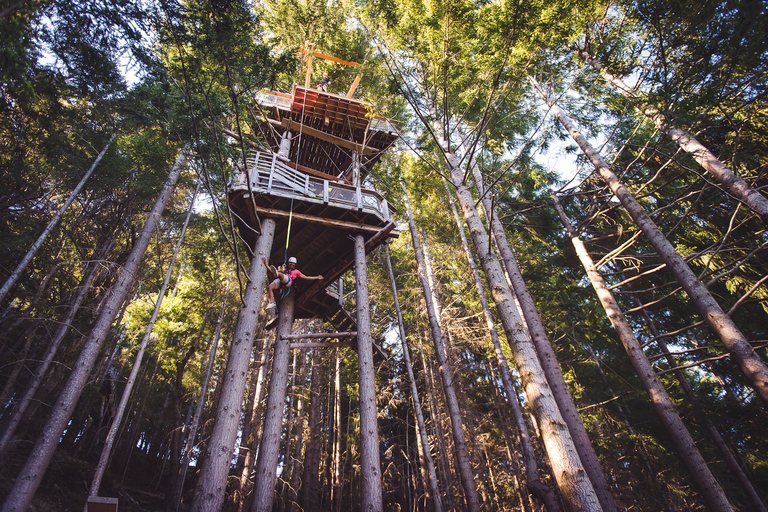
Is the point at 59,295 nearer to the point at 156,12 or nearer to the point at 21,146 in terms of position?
the point at 21,146

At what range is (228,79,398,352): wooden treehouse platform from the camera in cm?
763

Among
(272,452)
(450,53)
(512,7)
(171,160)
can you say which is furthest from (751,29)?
(171,160)

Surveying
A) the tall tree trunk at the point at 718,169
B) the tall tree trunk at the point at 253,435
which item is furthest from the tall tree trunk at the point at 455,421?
the tall tree trunk at the point at 718,169

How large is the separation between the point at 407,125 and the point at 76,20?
10.8 metres

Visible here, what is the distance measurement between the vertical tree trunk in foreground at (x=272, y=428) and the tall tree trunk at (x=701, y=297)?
7.45 metres

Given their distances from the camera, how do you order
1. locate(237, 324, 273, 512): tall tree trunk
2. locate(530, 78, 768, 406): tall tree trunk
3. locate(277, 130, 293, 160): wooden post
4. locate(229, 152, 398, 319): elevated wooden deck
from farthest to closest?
locate(237, 324, 273, 512): tall tree trunk, locate(277, 130, 293, 160): wooden post, locate(229, 152, 398, 319): elevated wooden deck, locate(530, 78, 768, 406): tall tree trunk

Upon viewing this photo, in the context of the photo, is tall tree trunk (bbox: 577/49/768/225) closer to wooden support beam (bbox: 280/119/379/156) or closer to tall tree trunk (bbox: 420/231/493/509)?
tall tree trunk (bbox: 420/231/493/509)

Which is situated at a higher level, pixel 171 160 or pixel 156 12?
pixel 171 160

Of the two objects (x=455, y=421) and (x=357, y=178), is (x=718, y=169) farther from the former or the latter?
(x=357, y=178)

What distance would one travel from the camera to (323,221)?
313 inches

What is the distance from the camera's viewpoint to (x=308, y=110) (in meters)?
10.7

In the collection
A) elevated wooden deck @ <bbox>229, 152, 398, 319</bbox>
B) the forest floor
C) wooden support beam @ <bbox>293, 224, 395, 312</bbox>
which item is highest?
elevated wooden deck @ <bbox>229, 152, 398, 319</bbox>

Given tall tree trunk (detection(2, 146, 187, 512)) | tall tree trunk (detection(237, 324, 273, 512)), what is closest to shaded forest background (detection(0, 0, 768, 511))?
tall tree trunk (detection(237, 324, 273, 512))

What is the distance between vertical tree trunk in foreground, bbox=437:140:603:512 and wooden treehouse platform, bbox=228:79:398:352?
4.06m
